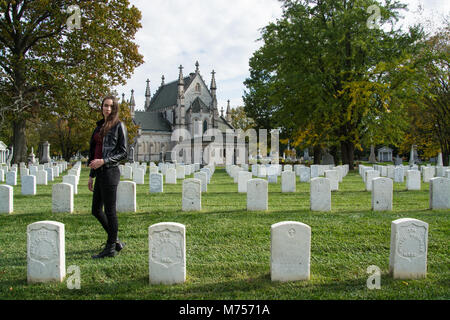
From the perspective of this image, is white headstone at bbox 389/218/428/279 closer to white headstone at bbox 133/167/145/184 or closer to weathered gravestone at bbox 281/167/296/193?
weathered gravestone at bbox 281/167/296/193

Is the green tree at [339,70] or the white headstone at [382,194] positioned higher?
the green tree at [339,70]

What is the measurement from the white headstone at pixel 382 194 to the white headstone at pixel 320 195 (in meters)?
1.10

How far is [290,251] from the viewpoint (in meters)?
4.13

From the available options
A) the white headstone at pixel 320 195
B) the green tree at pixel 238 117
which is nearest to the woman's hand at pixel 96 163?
the white headstone at pixel 320 195

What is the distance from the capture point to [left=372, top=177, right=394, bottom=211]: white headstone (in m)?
8.12

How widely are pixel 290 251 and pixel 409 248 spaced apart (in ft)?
4.77

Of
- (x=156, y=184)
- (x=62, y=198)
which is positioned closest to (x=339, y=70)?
(x=156, y=184)

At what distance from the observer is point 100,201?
15.9 feet

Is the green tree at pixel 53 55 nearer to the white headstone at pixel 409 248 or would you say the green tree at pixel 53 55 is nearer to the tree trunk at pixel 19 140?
the tree trunk at pixel 19 140

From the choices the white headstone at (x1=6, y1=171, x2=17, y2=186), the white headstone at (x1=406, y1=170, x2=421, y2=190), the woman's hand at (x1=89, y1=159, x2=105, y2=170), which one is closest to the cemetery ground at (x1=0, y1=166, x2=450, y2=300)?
the woman's hand at (x1=89, y1=159, x2=105, y2=170)

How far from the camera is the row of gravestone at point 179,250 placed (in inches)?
161

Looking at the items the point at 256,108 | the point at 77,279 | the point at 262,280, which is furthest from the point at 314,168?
the point at 256,108

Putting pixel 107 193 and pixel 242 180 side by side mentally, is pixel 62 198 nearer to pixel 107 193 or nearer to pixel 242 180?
pixel 107 193

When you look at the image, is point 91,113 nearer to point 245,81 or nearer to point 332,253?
point 332,253
